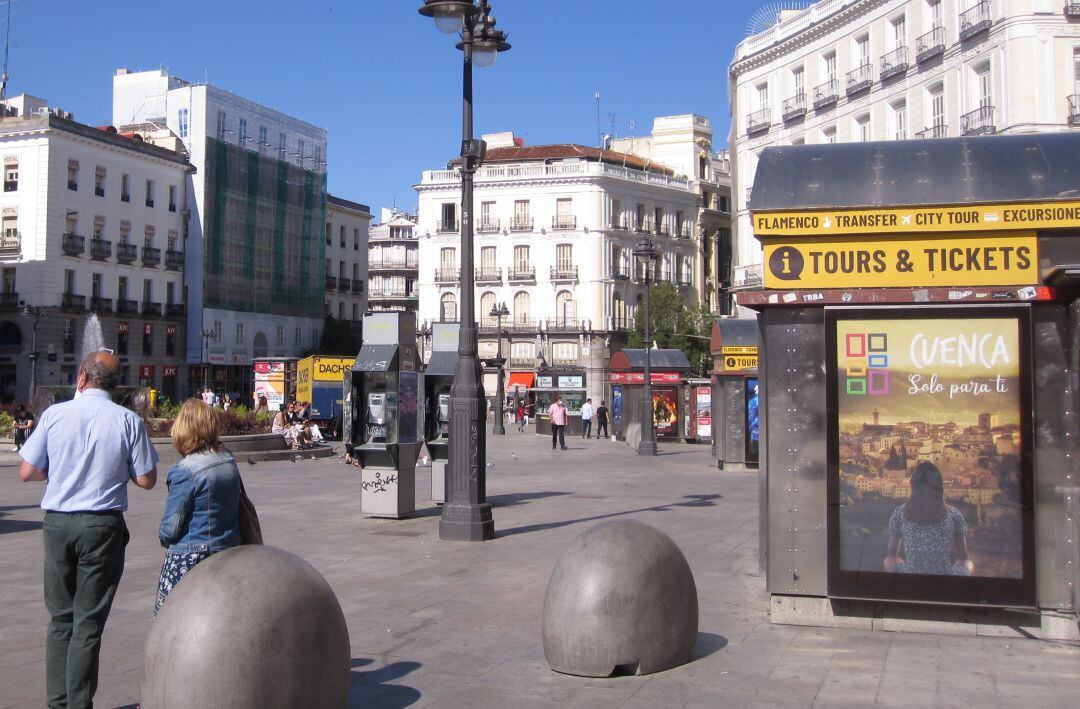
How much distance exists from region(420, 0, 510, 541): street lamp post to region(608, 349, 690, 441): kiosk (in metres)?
23.4

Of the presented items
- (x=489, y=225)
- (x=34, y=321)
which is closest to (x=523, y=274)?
(x=489, y=225)

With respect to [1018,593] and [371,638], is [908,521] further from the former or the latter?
[371,638]

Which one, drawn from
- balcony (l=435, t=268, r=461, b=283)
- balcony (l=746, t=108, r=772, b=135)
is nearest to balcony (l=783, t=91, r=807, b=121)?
balcony (l=746, t=108, r=772, b=135)

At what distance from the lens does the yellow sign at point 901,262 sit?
7539mm

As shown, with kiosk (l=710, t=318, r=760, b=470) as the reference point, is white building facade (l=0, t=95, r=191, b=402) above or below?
above

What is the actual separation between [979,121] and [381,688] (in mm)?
34739

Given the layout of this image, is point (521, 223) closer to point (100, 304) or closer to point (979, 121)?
point (100, 304)

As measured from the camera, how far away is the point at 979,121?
35938 mm

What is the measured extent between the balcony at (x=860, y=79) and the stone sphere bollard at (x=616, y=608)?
3836 centimetres

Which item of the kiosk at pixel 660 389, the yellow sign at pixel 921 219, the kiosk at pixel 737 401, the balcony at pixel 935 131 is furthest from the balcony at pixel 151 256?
the yellow sign at pixel 921 219

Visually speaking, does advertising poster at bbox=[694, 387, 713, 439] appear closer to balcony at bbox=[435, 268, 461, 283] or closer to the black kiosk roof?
the black kiosk roof

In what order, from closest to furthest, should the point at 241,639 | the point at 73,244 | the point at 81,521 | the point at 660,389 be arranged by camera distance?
the point at 241,639, the point at 81,521, the point at 660,389, the point at 73,244

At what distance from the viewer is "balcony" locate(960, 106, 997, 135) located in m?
35.5

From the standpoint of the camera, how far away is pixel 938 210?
7.63 metres
